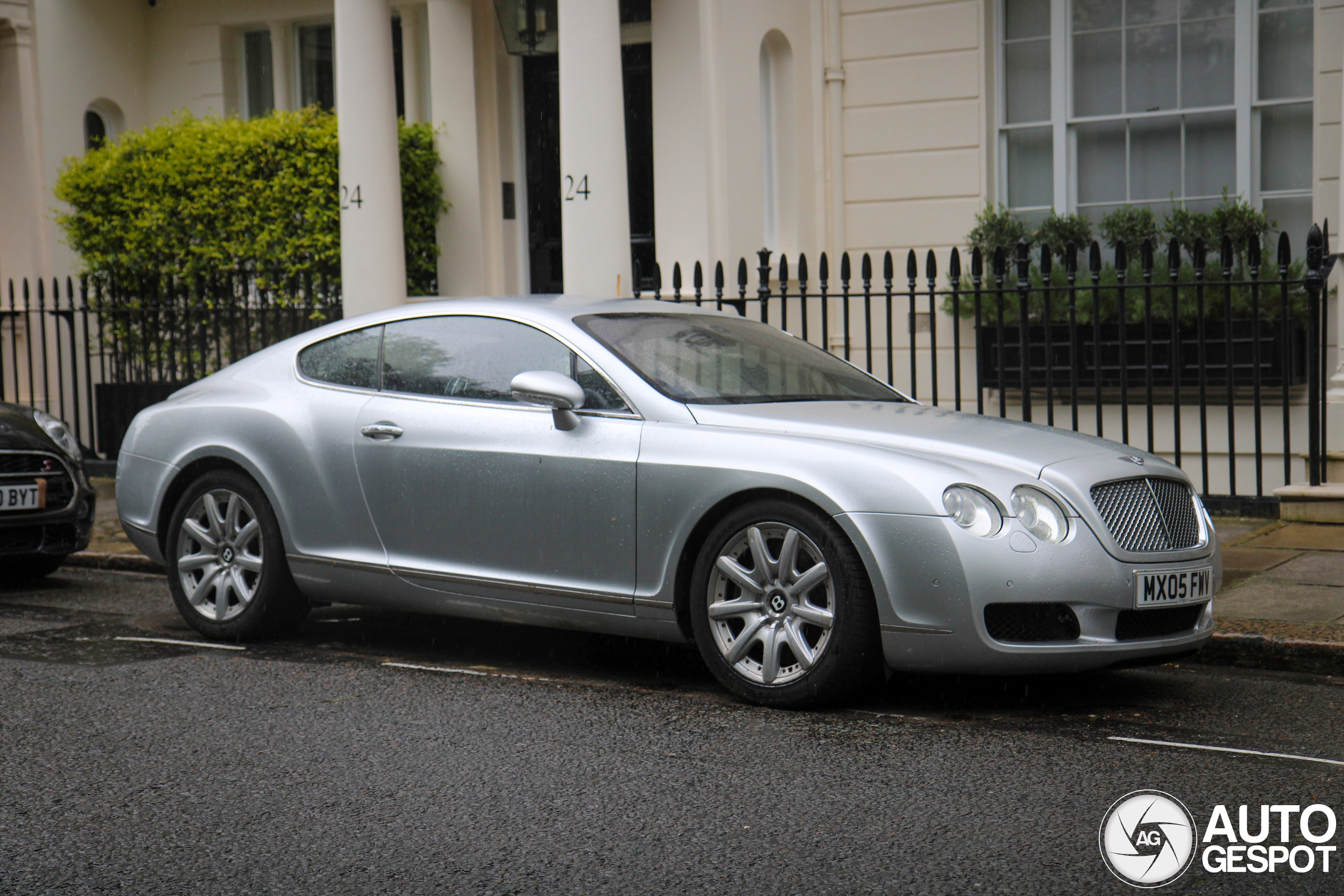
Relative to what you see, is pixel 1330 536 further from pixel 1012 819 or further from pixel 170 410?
pixel 170 410

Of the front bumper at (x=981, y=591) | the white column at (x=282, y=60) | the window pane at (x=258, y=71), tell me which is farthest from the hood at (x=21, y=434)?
the window pane at (x=258, y=71)

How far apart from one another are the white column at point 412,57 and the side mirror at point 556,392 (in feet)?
31.6

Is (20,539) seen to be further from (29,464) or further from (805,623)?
(805,623)

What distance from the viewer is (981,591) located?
4.77 metres

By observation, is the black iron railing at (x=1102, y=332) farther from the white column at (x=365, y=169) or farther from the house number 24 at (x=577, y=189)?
the white column at (x=365, y=169)

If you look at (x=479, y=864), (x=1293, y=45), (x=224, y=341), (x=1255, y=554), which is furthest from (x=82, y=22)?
Result: (x=479, y=864)

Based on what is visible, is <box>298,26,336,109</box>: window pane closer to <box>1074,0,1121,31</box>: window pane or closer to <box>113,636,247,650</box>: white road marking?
<box>1074,0,1121,31</box>: window pane

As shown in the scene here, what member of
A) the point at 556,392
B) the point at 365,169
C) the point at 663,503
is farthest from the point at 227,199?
the point at 663,503

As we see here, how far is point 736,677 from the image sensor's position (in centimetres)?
519

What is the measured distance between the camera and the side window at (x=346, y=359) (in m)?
6.38

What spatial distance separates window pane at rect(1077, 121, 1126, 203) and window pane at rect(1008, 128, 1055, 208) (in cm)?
25

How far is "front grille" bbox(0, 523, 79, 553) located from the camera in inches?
317

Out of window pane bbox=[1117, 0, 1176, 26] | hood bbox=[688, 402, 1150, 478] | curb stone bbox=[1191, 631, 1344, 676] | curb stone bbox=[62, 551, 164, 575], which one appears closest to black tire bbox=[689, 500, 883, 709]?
hood bbox=[688, 402, 1150, 478]

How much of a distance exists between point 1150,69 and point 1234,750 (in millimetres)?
8447
